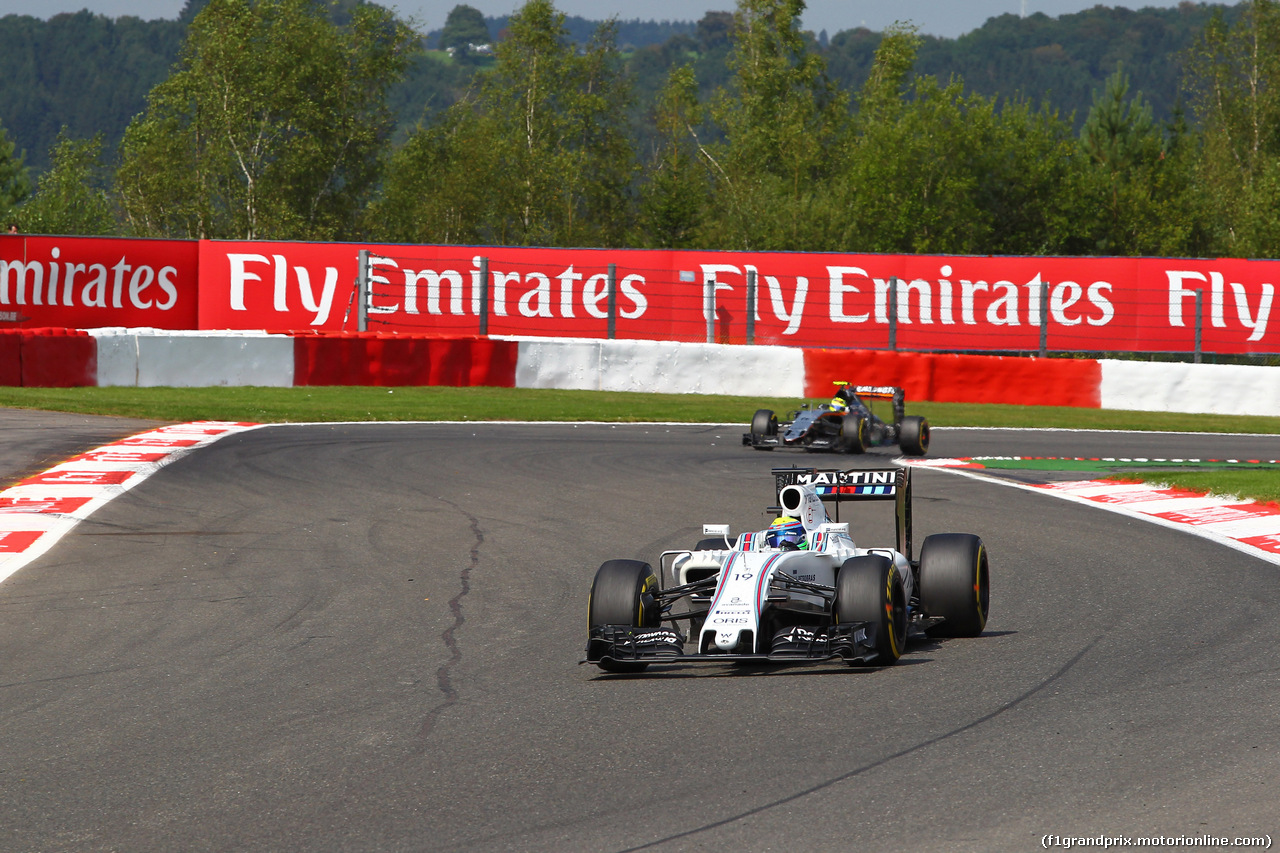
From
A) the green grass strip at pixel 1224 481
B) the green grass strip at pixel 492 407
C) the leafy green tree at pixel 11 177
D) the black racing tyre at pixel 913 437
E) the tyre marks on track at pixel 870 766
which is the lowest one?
the tyre marks on track at pixel 870 766

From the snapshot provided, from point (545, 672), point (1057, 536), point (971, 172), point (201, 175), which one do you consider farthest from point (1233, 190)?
point (545, 672)

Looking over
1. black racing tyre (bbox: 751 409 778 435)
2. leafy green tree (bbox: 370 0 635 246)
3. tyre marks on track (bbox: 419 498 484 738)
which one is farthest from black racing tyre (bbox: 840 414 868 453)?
leafy green tree (bbox: 370 0 635 246)

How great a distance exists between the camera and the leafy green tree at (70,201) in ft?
204

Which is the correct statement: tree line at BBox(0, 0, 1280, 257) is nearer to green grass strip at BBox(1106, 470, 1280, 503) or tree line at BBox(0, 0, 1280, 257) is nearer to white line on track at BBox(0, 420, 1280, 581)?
green grass strip at BBox(1106, 470, 1280, 503)

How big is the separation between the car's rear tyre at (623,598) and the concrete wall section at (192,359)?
15405 millimetres

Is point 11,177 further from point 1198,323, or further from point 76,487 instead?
point 76,487

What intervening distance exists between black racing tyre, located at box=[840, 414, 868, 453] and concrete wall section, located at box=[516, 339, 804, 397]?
260 inches

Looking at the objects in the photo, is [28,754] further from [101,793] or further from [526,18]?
[526,18]

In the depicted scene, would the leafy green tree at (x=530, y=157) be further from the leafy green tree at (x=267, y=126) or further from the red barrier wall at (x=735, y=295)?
the red barrier wall at (x=735, y=295)

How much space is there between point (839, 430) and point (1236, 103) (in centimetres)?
4881

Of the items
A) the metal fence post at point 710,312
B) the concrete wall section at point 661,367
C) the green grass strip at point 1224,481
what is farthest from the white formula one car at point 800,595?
the metal fence post at point 710,312

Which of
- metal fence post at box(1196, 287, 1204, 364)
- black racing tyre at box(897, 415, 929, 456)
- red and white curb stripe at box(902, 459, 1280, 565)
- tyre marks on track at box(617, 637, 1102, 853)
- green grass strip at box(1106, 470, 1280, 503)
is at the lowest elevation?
tyre marks on track at box(617, 637, 1102, 853)

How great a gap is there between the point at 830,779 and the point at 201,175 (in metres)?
49.9

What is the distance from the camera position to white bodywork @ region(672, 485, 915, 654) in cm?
620
